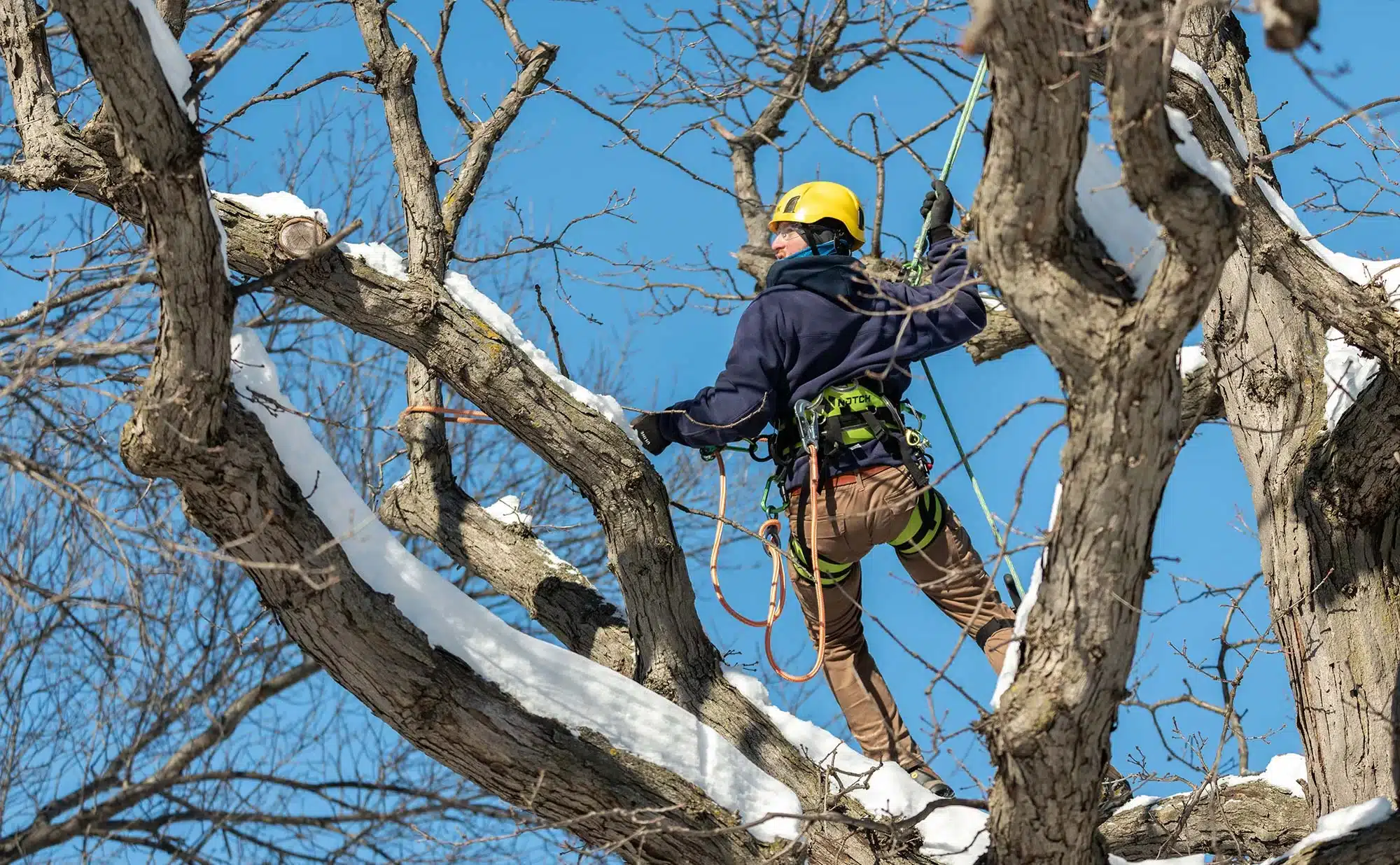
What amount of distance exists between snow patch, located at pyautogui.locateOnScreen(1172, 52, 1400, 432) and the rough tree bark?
1.52 meters

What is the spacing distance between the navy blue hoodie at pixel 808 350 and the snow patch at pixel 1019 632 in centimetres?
140

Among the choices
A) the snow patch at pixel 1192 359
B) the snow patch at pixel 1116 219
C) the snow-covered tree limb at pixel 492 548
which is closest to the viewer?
the snow patch at pixel 1116 219

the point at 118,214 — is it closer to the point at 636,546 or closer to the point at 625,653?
the point at 636,546

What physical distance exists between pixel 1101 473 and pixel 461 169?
3.44 metres

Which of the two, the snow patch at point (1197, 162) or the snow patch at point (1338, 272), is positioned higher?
the snow patch at point (1338, 272)

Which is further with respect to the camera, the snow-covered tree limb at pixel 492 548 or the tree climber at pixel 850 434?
the snow-covered tree limb at pixel 492 548

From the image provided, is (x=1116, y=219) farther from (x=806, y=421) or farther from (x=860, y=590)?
(x=860, y=590)

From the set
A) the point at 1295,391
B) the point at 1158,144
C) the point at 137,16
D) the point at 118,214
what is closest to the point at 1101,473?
the point at 1158,144

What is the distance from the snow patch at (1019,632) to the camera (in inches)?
128

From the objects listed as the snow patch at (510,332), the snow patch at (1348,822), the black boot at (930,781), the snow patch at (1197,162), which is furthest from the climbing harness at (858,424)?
the snow patch at (1197,162)

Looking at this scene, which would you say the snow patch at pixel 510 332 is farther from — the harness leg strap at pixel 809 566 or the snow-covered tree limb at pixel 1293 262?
the snow-covered tree limb at pixel 1293 262

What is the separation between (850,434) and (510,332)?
1.22 metres

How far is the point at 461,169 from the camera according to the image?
5633 mm

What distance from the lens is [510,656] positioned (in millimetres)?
3969
